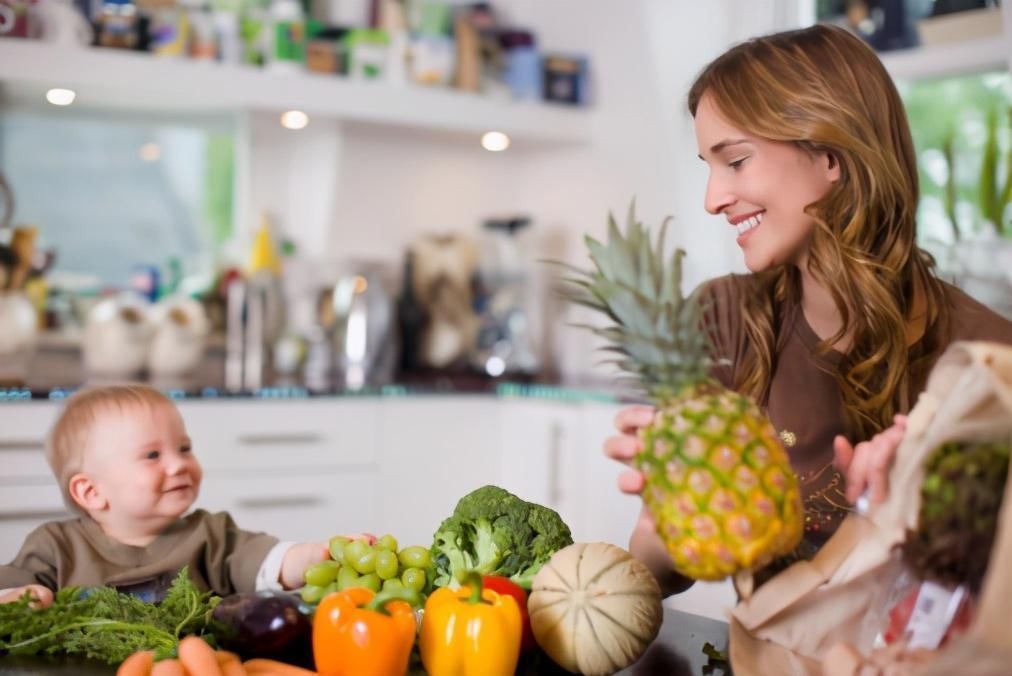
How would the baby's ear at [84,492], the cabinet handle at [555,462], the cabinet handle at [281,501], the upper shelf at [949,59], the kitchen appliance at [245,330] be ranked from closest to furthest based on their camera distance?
1. the baby's ear at [84,492]
2. the upper shelf at [949,59]
3. the cabinet handle at [281,501]
4. the cabinet handle at [555,462]
5. the kitchen appliance at [245,330]

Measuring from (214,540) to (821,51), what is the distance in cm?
101

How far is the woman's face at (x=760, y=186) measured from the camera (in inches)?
55.6

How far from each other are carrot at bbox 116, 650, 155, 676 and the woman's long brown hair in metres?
0.87

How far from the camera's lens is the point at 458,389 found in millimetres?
3789

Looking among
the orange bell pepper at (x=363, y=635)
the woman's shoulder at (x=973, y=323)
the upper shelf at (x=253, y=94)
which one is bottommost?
the orange bell pepper at (x=363, y=635)

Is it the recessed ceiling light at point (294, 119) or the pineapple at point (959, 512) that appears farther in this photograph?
the recessed ceiling light at point (294, 119)

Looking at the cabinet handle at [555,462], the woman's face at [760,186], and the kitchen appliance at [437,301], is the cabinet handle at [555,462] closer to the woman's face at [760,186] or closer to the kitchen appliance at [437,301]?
the kitchen appliance at [437,301]

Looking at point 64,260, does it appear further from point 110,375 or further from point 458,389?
point 458,389

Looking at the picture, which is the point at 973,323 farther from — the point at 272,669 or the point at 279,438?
the point at 279,438

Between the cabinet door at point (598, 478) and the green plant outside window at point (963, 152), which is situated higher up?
the green plant outside window at point (963, 152)

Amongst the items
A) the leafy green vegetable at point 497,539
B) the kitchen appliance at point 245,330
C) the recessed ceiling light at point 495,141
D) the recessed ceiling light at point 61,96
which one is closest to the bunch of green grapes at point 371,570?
the leafy green vegetable at point 497,539

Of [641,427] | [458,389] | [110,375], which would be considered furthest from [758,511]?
[110,375]

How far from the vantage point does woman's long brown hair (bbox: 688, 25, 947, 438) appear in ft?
4.76

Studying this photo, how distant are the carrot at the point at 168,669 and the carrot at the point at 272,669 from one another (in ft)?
0.23
